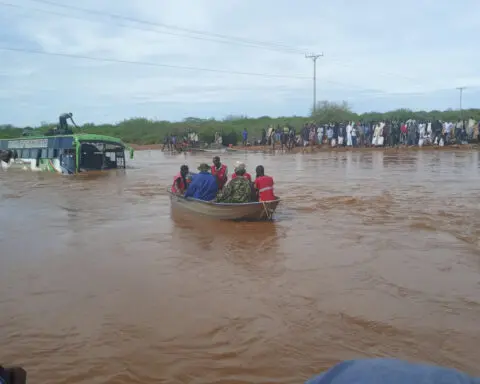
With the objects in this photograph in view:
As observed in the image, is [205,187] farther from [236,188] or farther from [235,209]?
[235,209]

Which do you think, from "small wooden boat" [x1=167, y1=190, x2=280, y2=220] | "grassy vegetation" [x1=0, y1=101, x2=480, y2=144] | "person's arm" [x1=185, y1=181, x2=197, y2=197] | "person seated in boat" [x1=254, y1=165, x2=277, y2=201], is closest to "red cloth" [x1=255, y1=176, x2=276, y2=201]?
"person seated in boat" [x1=254, y1=165, x2=277, y2=201]

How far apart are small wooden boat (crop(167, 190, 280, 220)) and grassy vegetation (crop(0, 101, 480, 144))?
1455 inches

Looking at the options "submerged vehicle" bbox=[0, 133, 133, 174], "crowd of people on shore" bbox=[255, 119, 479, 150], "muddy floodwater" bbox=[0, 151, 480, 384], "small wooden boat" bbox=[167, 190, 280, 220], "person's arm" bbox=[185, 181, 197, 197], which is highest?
"crowd of people on shore" bbox=[255, 119, 479, 150]

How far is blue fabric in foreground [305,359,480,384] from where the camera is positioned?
2022mm

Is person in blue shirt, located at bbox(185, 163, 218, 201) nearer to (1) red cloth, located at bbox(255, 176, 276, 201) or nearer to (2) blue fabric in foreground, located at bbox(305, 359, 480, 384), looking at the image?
(1) red cloth, located at bbox(255, 176, 276, 201)

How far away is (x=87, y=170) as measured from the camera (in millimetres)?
26734

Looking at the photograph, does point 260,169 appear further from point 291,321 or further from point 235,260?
point 291,321

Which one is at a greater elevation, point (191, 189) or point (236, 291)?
point (191, 189)

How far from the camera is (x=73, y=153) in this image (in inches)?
989

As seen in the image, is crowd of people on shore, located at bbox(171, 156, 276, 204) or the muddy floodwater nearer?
the muddy floodwater

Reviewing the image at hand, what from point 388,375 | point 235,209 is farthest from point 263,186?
point 388,375

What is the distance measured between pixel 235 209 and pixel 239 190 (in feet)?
1.46

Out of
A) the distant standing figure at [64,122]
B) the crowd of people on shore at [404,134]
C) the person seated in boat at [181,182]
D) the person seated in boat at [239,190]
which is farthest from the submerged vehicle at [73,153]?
the crowd of people on shore at [404,134]

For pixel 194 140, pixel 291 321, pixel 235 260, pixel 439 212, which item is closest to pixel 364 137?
pixel 194 140
